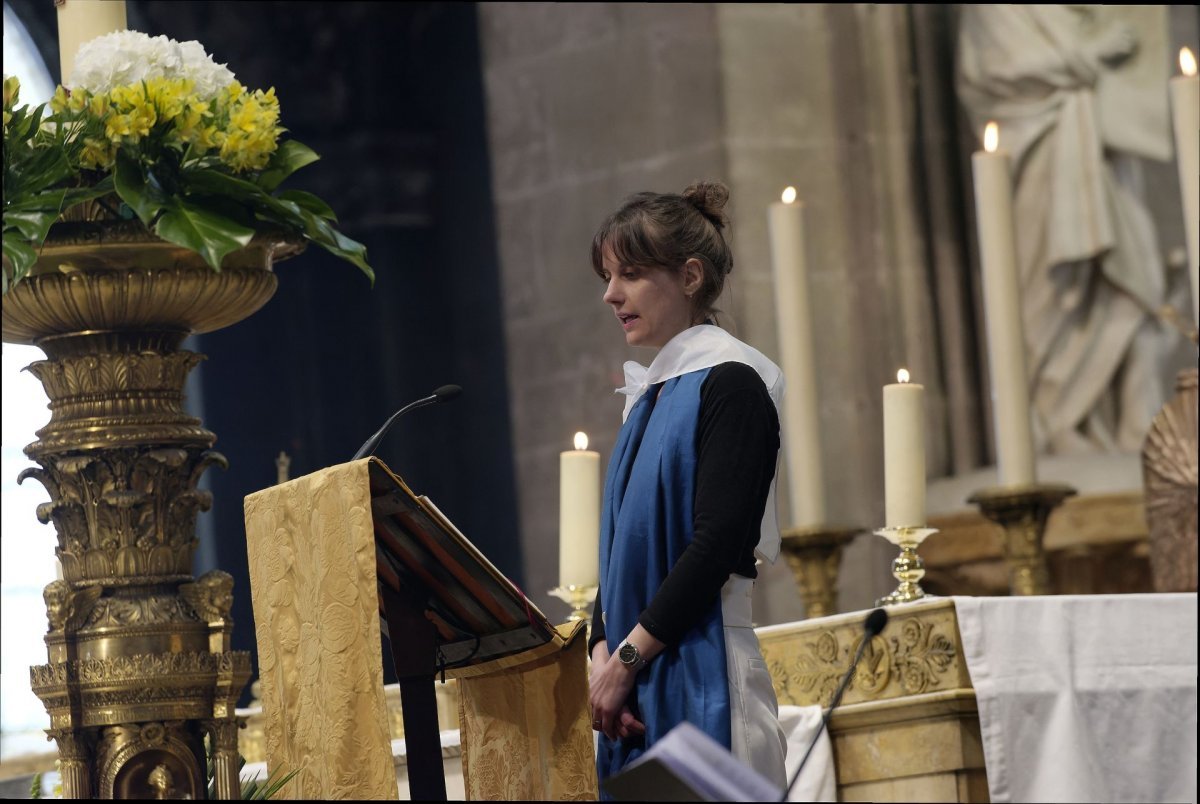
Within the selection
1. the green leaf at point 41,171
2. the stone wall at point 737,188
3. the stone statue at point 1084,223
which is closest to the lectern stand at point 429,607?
the green leaf at point 41,171

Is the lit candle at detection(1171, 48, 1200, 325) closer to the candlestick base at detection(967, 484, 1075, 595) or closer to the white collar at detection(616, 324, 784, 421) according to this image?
the candlestick base at detection(967, 484, 1075, 595)

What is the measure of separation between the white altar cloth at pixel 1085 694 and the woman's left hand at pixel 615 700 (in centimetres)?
89

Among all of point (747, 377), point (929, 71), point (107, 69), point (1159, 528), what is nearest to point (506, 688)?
point (747, 377)

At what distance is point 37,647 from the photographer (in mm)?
6871

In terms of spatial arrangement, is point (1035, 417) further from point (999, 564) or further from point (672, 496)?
point (672, 496)

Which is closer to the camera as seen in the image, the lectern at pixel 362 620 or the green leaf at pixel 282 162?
the lectern at pixel 362 620

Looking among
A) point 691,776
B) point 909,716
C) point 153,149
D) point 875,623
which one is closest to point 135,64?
point 153,149

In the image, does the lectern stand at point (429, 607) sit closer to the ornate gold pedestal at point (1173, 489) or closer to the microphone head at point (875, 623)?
the microphone head at point (875, 623)

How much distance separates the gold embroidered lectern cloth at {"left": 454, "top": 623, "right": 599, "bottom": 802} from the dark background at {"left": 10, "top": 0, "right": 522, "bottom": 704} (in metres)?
4.06

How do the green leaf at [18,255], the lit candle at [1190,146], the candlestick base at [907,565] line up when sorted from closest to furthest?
the green leaf at [18,255] → the candlestick base at [907,565] → the lit candle at [1190,146]

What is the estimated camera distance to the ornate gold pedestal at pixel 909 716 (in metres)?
3.47

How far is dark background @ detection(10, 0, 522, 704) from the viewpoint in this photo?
701cm

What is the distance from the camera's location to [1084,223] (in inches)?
232

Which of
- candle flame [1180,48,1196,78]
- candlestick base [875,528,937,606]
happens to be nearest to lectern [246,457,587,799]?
candlestick base [875,528,937,606]
